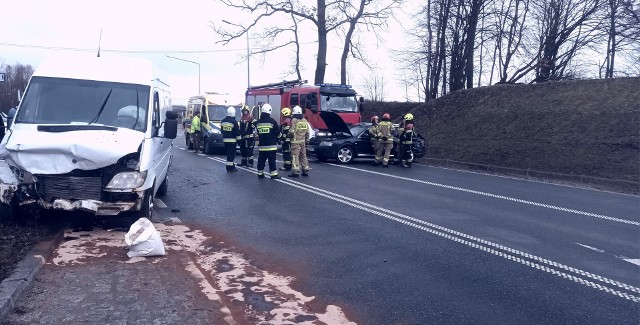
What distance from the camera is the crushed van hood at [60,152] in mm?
8406

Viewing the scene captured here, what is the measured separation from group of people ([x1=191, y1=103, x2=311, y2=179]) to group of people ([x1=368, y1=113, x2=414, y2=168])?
147 inches

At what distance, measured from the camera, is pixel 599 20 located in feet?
115

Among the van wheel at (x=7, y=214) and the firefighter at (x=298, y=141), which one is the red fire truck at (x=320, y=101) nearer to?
the firefighter at (x=298, y=141)

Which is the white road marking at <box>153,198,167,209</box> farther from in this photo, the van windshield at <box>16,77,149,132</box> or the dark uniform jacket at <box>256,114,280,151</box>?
the dark uniform jacket at <box>256,114,280,151</box>

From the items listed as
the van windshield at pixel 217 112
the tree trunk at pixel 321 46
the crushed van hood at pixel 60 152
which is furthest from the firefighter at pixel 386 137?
the tree trunk at pixel 321 46

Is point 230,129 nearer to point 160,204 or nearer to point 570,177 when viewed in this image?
point 160,204

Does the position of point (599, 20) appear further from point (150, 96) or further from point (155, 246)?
point (155, 246)

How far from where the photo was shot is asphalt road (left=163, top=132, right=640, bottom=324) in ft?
20.7

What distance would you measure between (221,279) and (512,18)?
3504cm

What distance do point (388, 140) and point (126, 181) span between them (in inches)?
557

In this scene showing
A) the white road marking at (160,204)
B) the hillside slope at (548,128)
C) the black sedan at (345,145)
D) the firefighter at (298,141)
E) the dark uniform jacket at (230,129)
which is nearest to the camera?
the white road marking at (160,204)

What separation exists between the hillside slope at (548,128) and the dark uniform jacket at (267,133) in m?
9.43

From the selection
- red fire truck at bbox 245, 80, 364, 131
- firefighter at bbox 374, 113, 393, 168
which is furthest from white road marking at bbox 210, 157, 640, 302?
red fire truck at bbox 245, 80, 364, 131

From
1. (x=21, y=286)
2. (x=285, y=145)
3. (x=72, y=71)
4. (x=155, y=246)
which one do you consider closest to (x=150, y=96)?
(x=72, y=71)
